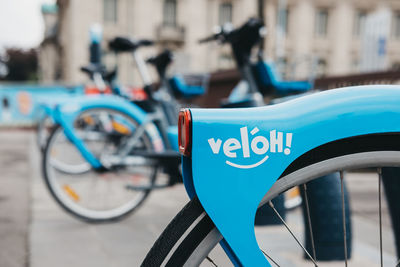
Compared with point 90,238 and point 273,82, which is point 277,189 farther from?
point 90,238

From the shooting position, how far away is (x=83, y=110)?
3.08m

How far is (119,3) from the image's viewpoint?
88.6 feet

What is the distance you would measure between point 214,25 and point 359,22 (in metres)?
12.4

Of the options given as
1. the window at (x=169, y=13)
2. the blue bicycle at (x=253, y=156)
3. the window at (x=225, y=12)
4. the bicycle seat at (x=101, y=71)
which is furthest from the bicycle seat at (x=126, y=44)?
the window at (x=225, y=12)

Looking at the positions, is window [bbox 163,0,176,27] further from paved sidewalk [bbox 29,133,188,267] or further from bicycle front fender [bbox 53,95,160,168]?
bicycle front fender [bbox 53,95,160,168]

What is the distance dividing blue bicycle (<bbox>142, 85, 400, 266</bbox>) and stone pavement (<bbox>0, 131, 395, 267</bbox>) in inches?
30.2

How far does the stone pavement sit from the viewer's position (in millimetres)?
2545

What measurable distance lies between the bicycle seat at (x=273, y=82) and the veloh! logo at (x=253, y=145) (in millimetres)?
1804

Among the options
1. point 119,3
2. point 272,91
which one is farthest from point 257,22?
point 119,3

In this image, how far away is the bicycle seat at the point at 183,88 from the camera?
3.41 meters

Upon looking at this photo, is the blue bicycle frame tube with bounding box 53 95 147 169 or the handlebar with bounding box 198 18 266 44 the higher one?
the handlebar with bounding box 198 18 266 44

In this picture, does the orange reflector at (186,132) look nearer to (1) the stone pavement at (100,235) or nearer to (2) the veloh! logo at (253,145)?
(2) the veloh! logo at (253,145)

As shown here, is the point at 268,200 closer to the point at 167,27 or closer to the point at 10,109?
the point at 10,109

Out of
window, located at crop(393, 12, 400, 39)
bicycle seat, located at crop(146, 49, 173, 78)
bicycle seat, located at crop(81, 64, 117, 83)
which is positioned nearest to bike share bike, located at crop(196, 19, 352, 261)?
bicycle seat, located at crop(146, 49, 173, 78)
